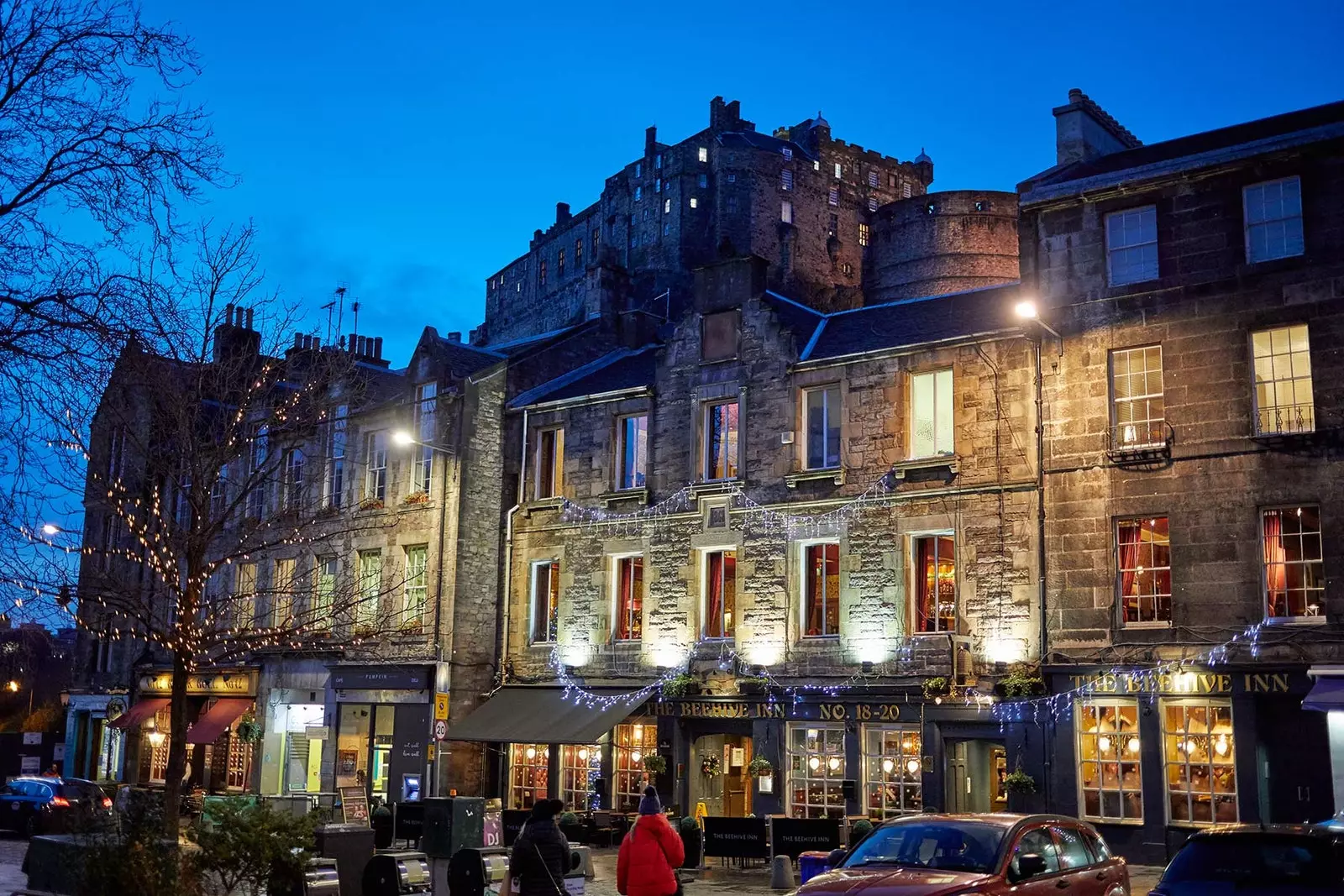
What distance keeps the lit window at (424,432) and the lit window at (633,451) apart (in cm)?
478

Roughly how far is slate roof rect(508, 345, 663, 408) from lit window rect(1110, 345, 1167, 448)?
10124 mm

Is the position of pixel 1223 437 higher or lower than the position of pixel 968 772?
higher

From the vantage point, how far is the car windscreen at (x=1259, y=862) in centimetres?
1054

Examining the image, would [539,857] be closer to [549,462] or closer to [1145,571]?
[1145,571]

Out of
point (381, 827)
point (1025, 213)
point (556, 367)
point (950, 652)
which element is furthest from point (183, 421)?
point (556, 367)

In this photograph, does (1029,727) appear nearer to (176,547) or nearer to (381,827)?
(381,827)

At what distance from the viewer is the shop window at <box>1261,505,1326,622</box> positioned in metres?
20.1

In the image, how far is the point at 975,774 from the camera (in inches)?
927

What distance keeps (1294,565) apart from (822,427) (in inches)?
346

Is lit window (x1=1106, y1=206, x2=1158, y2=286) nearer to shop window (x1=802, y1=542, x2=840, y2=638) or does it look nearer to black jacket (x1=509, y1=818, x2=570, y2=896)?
shop window (x1=802, y1=542, x2=840, y2=638)

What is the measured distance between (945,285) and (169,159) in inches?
2393

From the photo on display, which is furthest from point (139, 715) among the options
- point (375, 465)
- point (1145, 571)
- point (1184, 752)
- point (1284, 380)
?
point (1284, 380)

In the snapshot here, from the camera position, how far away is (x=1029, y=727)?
2192cm

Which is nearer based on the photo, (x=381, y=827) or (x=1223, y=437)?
(x=1223, y=437)
